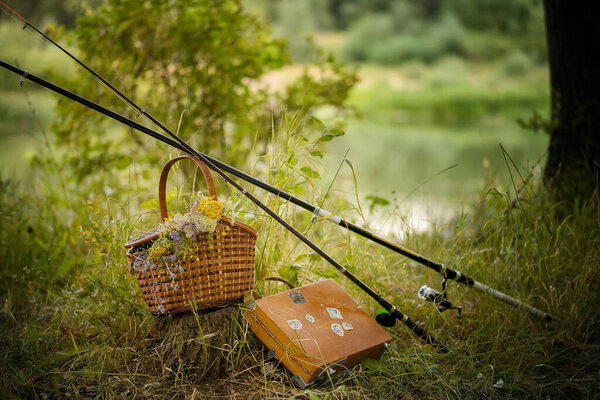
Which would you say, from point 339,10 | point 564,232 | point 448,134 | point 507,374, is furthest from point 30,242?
point 339,10

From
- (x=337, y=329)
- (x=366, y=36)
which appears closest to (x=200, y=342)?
(x=337, y=329)

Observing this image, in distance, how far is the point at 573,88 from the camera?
3.63 meters

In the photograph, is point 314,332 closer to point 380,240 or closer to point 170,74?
point 380,240

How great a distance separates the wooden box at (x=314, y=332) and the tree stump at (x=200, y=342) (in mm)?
96

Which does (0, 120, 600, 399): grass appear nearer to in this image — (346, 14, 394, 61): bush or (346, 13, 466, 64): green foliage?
(346, 14, 394, 61): bush

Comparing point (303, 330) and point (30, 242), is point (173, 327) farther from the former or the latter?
point (30, 242)

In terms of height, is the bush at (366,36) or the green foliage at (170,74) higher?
the bush at (366,36)

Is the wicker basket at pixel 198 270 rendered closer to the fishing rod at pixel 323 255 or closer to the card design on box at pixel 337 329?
the fishing rod at pixel 323 255

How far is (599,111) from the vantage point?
3.54 meters

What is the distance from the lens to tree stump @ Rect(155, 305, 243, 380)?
1917mm

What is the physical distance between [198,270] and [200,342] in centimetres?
28

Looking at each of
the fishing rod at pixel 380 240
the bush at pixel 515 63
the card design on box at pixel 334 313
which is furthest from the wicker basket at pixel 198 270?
the bush at pixel 515 63

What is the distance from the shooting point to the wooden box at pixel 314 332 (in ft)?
6.16

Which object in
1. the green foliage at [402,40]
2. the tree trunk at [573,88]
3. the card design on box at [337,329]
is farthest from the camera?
the green foliage at [402,40]
